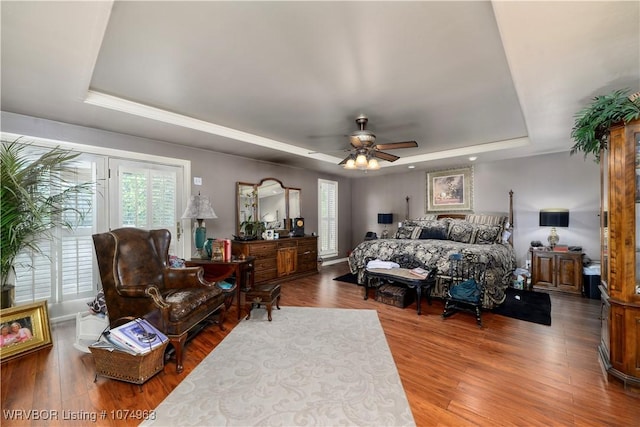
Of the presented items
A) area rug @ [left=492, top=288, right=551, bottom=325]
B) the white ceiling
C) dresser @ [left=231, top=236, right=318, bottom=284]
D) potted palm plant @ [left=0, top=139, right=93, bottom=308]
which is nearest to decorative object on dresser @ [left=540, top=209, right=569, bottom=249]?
area rug @ [left=492, top=288, right=551, bottom=325]

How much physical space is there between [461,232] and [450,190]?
140 cm

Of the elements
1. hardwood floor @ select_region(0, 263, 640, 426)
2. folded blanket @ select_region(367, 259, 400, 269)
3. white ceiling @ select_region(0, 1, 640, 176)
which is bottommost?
hardwood floor @ select_region(0, 263, 640, 426)

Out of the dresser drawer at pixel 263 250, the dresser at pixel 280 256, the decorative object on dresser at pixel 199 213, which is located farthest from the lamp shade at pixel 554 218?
the decorative object on dresser at pixel 199 213

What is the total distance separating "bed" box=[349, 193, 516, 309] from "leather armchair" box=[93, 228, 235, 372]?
2.81 meters

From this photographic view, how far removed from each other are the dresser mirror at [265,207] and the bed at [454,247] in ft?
5.76

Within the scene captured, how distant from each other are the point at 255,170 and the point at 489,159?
15.4ft

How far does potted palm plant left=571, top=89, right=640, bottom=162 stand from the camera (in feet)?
6.50

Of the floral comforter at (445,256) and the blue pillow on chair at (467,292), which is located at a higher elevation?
the floral comforter at (445,256)

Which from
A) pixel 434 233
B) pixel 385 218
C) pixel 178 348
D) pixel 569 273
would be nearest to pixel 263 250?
pixel 178 348

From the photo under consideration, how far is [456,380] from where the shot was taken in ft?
7.00

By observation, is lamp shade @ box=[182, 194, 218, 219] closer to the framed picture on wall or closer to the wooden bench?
the wooden bench

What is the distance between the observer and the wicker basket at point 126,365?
2035 millimetres

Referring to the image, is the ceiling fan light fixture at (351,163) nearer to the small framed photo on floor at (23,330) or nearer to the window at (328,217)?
the window at (328,217)

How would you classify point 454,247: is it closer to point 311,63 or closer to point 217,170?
point 311,63
